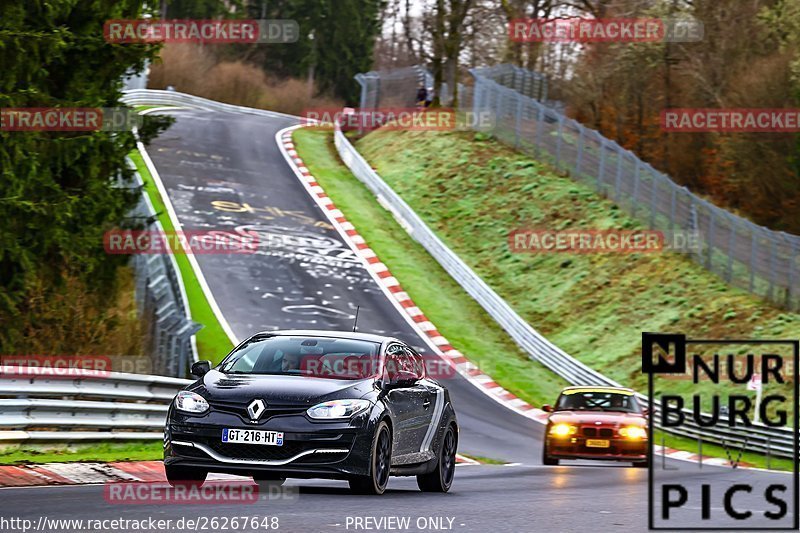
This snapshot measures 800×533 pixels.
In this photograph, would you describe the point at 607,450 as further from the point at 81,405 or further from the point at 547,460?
the point at 81,405

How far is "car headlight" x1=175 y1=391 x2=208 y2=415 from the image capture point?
1080 centimetres

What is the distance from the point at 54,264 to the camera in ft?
77.5

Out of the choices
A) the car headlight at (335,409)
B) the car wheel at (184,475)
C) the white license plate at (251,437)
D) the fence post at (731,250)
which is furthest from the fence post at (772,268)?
the white license plate at (251,437)

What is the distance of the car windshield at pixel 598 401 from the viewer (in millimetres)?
19739

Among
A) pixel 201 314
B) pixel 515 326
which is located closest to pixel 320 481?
pixel 201 314

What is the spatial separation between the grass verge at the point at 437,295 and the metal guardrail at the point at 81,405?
14.3 m

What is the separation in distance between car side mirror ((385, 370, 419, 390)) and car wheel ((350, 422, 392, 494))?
46 centimetres

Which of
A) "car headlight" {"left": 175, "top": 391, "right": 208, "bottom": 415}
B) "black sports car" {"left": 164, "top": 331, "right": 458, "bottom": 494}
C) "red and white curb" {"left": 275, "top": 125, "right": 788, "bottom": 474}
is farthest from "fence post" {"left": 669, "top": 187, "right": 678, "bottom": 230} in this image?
"car headlight" {"left": 175, "top": 391, "right": 208, "bottom": 415}

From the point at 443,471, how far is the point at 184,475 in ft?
10.2

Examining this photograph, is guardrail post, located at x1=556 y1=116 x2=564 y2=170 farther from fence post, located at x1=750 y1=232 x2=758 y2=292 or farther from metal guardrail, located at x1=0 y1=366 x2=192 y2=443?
metal guardrail, located at x1=0 y1=366 x2=192 y2=443

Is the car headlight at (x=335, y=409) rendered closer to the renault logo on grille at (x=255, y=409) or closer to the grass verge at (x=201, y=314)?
the renault logo on grille at (x=255, y=409)

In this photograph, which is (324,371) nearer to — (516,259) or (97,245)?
(97,245)

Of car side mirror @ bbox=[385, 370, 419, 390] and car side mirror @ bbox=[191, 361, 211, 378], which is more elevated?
car side mirror @ bbox=[191, 361, 211, 378]

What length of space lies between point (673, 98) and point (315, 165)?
45.0 ft
